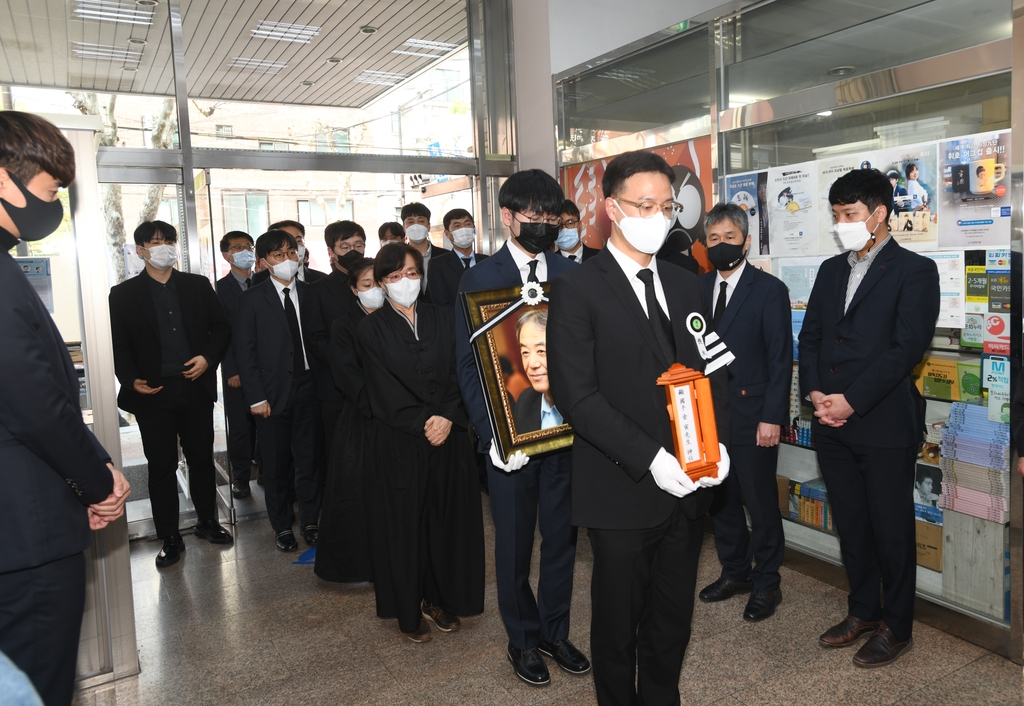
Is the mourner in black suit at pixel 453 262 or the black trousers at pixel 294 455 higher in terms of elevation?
the mourner in black suit at pixel 453 262

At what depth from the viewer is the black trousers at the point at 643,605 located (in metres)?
2.06

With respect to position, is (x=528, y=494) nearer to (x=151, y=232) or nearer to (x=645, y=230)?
(x=645, y=230)

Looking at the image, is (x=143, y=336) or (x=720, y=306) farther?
(x=143, y=336)

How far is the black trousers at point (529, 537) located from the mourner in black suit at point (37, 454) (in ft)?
4.51

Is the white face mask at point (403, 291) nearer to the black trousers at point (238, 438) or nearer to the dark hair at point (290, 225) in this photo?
the dark hair at point (290, 225)

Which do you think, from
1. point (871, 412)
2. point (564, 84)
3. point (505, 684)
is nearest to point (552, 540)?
point (505, 684)

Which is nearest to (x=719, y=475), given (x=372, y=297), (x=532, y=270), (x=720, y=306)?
(x=532, y=270)

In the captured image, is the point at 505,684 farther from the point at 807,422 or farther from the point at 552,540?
the point at 807,422

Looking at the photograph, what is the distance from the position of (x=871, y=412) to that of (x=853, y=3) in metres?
2.14

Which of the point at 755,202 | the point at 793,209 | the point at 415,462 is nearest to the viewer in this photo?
the point at 415,462

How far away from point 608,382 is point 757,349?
1.58 metres

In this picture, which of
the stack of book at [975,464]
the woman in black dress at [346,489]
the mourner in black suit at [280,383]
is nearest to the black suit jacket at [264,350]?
the mourner in black suit at [280,383]

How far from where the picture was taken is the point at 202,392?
4414mm

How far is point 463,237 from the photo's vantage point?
5.35m
